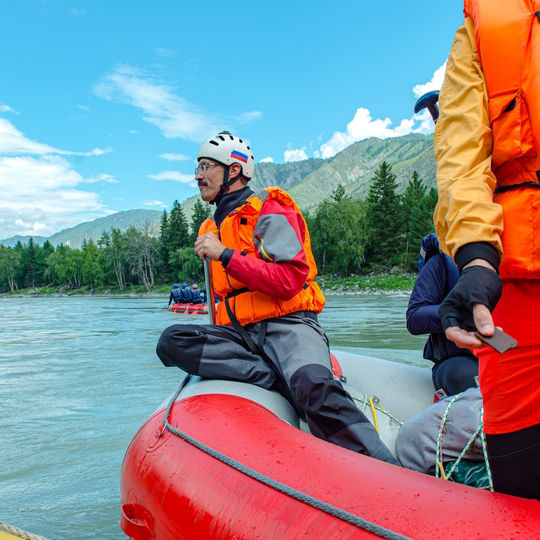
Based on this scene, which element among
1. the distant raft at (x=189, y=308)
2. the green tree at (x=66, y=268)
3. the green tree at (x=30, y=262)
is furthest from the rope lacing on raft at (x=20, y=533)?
the green tree at (x=30, y=262)

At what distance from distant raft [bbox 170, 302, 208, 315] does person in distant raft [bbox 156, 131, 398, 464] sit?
19.6 m

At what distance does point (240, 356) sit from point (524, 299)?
6.05 feet

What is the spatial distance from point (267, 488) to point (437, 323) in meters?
1.83

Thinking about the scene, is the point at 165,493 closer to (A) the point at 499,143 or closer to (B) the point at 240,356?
(B) the point at 240,356

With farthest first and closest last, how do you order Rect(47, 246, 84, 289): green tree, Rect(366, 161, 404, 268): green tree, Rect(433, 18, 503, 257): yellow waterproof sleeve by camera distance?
Rect(47, 246, 84, 289): green tree
Rect(366, 161, 404, 268): green tree
Rect(433, 18, 503, 257): yellow waterproof sleeve

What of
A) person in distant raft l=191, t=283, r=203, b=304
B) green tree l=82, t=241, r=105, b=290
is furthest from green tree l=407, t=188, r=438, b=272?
green tree l=82, t=241, r=105, b=290

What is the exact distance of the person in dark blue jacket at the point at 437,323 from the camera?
2965 mm

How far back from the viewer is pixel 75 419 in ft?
17.7

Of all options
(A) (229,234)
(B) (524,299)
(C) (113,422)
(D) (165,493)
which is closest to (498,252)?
(B) (524,299)

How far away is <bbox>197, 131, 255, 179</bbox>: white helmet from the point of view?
3342 mm

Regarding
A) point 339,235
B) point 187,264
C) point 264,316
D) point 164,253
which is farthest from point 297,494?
point 164,253

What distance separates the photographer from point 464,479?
6.91 feet

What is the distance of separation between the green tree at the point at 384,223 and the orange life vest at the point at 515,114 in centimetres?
5295

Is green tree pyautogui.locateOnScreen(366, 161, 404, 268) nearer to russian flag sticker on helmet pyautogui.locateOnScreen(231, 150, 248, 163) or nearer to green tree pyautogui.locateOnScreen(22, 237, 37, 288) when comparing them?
russian flag sticker on helmet pyautogui.locateOnScreen(231, 150, 248, 163)
